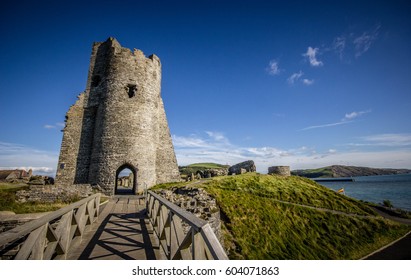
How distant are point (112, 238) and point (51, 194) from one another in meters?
9.96

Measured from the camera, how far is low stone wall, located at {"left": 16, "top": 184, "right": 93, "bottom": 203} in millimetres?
11695

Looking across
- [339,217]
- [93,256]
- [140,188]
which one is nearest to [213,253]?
[93,256]

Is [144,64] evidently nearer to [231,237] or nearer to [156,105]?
[156,105]

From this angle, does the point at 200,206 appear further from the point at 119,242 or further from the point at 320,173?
the point at 320,173

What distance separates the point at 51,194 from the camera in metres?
12.0

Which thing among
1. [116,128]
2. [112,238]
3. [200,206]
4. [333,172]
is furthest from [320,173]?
[112,238]

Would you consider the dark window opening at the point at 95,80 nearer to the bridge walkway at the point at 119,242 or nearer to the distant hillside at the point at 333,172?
the bridge walkway at the point at 119,242

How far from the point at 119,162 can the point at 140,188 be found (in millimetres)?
2737

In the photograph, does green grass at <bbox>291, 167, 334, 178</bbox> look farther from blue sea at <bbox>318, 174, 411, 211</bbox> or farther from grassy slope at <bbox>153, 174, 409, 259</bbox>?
grassy slope at <bbox>153, 174, 409, 259</bbox>

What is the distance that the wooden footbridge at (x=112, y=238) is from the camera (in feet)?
7.38

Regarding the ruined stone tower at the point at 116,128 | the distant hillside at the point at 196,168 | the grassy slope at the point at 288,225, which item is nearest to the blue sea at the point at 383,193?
→ the grassy slope at the point at 288,225

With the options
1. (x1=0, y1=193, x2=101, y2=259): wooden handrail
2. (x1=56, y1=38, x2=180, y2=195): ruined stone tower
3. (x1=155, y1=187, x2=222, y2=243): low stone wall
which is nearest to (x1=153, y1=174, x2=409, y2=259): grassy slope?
(x1=155, y1=187, x2=222, y2=243): low stone wall

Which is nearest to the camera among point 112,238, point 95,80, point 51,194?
point 112,238

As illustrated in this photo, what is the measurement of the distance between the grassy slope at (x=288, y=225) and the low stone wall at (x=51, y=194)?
9.36 meters
